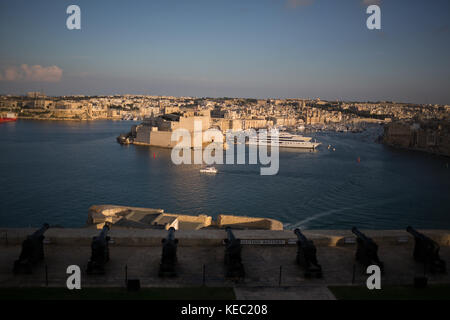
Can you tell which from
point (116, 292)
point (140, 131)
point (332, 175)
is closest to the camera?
point (116, 292)

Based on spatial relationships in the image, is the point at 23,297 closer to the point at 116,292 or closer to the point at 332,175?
the point at 116,292

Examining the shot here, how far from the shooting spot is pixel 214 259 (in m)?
2.96

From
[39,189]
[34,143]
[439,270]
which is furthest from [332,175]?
[34,143]

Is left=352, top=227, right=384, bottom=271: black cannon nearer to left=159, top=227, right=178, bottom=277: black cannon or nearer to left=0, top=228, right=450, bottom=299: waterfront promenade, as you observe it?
left=0, top=228, right=450, bottom=299: waterfront promenade

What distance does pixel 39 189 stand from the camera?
1446cm

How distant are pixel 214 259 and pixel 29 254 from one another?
1363 mm

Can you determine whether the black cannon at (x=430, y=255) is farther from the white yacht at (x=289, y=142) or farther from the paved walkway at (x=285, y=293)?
the white yacht at (x=289, y=142)

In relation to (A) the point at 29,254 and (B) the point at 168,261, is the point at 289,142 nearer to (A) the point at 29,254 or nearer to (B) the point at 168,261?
(B) the point at 168,261

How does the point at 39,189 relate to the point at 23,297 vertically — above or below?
below

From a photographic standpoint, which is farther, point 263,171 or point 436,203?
point 263,171

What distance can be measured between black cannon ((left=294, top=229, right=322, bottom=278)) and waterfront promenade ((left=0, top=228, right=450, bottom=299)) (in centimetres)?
5

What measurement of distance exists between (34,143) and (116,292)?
1205 inches

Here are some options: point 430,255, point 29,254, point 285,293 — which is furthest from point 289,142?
point 29,254
